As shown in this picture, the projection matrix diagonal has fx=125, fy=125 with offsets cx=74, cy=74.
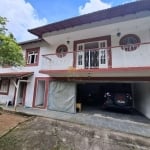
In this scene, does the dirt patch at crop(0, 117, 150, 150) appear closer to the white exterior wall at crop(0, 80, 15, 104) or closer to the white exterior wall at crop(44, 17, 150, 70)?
the white exterior wall at crop(44, 17, 150, 70)

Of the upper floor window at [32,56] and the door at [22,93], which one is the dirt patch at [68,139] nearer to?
the door at [22,93]

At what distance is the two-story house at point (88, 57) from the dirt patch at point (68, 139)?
3.30 metres

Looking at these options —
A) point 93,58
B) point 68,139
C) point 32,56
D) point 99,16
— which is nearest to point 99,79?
point 93,58

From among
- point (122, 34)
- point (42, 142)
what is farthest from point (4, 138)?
point (122, 34)

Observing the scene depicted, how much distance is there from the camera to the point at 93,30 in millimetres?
8891

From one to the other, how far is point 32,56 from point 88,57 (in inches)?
240

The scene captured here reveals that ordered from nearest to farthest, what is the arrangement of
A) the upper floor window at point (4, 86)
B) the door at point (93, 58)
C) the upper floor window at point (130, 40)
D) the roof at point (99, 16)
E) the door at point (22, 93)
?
the roof at point (99, 16) → the upper floor window at point (130, 40) → the door at point (93, 58) → the door at point (22, 93) → the upper floor window at point (4, 86)

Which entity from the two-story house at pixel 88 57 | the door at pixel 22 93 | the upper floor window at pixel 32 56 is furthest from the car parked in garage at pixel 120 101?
the door at pixel 22 93

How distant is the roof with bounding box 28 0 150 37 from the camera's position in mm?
7254

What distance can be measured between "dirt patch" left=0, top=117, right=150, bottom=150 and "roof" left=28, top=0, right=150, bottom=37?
6.87 m

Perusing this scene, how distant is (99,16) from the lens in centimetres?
827

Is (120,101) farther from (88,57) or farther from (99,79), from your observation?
(88,57)

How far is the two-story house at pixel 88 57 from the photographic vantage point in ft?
24.5

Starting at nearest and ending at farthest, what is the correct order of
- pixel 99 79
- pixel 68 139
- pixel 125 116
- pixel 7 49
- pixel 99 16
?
pixel 68 139 < pixel 7 49 < pixel 99 16 < pixel 125 116 < pixel 99 79
